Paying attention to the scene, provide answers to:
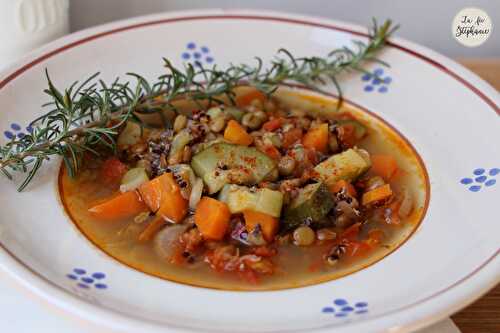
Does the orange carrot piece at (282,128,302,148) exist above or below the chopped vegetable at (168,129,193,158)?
above

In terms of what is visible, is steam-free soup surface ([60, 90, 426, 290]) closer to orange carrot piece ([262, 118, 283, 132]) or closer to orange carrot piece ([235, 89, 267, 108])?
orange carrot piece ([262, 118, 283, 132])

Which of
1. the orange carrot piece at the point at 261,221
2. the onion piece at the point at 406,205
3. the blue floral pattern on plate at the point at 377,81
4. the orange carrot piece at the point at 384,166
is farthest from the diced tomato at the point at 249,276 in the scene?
the blue floral pattern on plate at the point at 377,81

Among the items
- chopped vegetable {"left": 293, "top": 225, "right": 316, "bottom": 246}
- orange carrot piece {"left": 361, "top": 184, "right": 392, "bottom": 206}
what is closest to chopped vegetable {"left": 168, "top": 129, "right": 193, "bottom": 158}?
chopped vegetable {"left": 293, "top": 225, "right": 316, "bottom": 246}

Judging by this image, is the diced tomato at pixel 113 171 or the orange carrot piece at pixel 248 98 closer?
the diced tomato at pixel 113 171

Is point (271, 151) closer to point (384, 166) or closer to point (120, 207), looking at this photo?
point (384, 166)

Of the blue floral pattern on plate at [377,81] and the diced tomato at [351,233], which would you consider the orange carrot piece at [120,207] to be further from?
the blue floral pattern on plate at [377,81]

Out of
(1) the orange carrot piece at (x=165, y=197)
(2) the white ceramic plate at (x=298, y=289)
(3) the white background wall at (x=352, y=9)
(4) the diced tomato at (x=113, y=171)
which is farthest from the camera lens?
(3) the white background wall at (x=352, y=9)

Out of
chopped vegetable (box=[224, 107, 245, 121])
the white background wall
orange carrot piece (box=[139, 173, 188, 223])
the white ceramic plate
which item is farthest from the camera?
the white background wall
